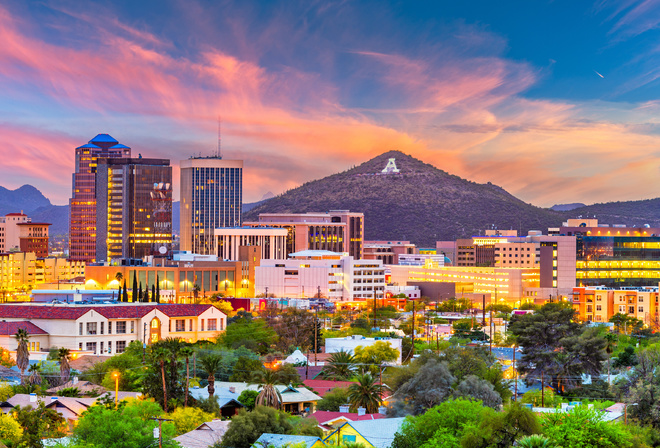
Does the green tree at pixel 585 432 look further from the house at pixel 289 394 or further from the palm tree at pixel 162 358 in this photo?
the house at pixel 289 394

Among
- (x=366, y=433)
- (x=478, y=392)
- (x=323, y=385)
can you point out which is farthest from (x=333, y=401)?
(x=366, y=433)

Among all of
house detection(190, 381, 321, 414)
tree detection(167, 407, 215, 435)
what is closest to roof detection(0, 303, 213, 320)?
house detection(190, 381, 321, 414)

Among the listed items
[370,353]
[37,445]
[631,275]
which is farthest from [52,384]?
[631,275]

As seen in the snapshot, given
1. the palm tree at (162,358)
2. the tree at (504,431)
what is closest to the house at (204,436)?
the palm tree at (162,358)

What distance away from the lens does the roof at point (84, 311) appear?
9469 cm

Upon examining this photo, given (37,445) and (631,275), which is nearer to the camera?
(37,445)

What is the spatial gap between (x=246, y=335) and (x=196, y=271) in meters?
90.8

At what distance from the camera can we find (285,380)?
7431 centimetres

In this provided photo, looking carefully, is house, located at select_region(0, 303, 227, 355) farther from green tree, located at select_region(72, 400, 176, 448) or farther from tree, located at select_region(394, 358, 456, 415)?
green tree, located at select_region(72, 400, 176, 448)

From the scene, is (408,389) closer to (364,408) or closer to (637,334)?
(364,408)

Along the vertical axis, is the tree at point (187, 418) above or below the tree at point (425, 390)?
below

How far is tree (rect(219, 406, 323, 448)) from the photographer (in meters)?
49.3

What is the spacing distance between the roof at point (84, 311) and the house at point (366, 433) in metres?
50.8

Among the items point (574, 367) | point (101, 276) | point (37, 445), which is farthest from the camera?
point (101, 276)
